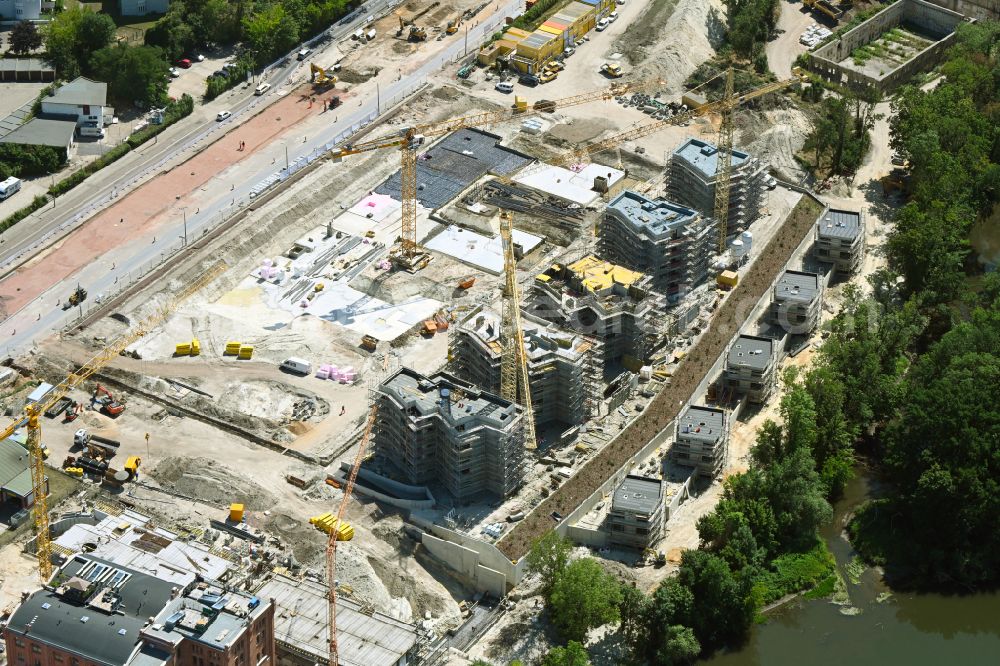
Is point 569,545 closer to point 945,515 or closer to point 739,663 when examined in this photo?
point 739,663

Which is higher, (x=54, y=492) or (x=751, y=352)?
(x=751, y=352)

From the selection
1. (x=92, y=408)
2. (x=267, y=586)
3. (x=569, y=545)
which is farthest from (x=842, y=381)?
(x=92, y=408)

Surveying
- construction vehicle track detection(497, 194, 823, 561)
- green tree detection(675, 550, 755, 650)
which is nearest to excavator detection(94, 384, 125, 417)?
construction vehicle track detection(497, 194, 823, 561)

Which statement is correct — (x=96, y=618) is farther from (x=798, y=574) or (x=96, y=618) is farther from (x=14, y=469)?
(x=798, y=574)

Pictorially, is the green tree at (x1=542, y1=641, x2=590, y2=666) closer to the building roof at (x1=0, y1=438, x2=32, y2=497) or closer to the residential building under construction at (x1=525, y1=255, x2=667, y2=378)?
the residential building under construction at (x1=525, y1=255, x2=667, y2=378)

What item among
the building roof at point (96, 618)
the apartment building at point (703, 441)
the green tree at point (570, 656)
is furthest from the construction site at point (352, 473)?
the green tree at point (570, 656)

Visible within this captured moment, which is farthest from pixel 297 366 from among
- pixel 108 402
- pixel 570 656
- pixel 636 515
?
pixel 570 656

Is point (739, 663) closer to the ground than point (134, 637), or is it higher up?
closer to the ground
